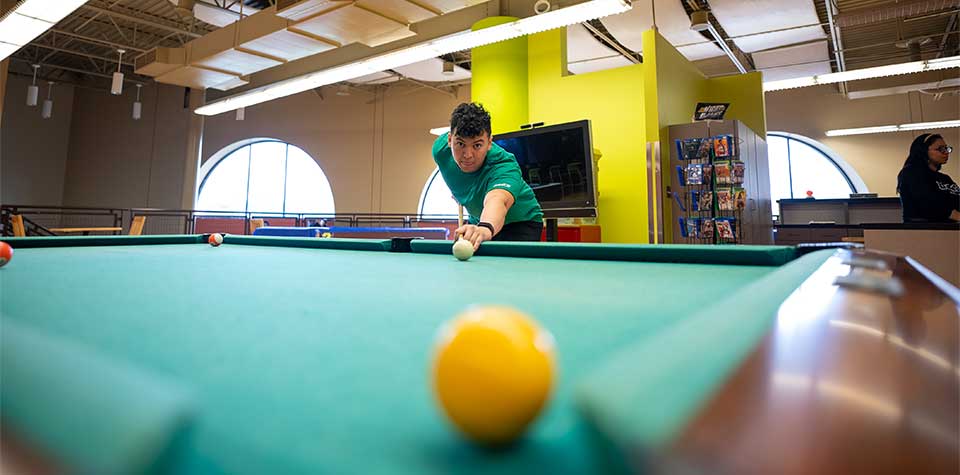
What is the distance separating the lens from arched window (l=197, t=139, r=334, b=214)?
1386cm

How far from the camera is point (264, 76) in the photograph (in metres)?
11.5

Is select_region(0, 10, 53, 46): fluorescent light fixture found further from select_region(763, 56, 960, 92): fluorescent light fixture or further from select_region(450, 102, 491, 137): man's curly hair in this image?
select_region(763, 56, 960, 92): fluorescent light fixture

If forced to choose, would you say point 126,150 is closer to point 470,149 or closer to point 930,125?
→ point 470,149

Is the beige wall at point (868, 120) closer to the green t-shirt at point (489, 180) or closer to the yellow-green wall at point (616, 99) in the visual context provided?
the yellow-green wall at point (616, 99)

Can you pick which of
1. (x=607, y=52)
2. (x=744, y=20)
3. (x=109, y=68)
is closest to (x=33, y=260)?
(x=744, y=20)

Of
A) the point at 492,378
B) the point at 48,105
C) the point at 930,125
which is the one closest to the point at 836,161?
the point at 930,125

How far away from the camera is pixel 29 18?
222 inches

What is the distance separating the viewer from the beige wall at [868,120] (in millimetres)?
9617

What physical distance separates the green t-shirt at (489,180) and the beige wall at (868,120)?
9.78 metres

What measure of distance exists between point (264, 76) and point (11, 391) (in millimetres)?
12756

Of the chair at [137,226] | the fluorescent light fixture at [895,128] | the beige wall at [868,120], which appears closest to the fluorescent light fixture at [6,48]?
the chair at [137,226]

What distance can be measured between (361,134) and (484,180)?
10.4 metres

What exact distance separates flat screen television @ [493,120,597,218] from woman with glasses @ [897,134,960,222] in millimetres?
2739

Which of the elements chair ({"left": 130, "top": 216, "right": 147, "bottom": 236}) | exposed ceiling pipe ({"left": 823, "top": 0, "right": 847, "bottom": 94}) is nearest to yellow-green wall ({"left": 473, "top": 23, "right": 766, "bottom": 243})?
exposed ceiling pipe ({"left": 823, "top": 0, "right": 847, "bottom": 94})
